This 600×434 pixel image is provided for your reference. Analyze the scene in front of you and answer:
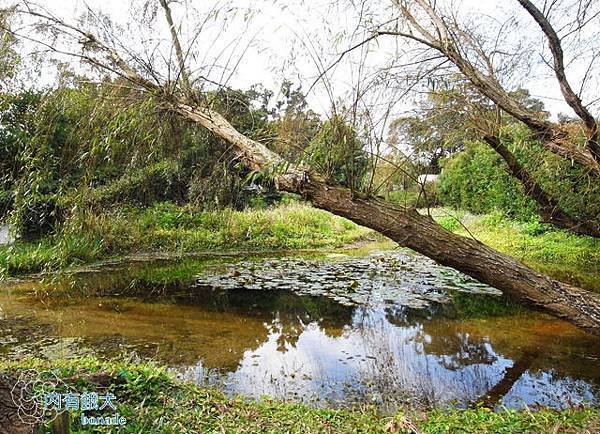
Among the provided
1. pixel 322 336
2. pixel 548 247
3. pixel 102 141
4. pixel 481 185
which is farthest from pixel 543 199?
pixel 481 185

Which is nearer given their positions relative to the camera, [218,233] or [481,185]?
[218,233]

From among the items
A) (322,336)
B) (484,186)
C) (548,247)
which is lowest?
(322,336)

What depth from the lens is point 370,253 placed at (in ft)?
37.1

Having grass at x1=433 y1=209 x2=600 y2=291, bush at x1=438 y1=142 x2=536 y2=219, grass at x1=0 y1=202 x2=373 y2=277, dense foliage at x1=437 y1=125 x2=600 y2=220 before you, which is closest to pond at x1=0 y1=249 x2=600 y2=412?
grass at x1=0 y1=202 x2=373 y2=277

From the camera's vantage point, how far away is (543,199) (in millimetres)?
4602

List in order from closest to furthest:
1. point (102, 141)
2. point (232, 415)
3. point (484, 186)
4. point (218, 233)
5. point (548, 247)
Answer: point (232, 415) < point (102, 141) < point (548, 247) < point (218, 233) < point (484, 186)

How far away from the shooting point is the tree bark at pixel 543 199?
4395mm

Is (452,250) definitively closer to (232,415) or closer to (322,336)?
(232,415)

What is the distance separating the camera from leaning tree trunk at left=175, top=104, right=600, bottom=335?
308 cm

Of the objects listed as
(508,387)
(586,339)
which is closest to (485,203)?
Answer: (586,339)

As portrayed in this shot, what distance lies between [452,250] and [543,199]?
7.13 ft

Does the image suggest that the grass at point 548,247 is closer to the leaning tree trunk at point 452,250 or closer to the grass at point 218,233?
the leaning tree trunk at point 452,250

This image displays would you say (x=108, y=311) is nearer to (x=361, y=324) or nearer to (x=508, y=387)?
(x=361, y=324)

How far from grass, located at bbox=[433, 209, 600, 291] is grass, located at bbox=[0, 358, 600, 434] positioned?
410 centimetres
